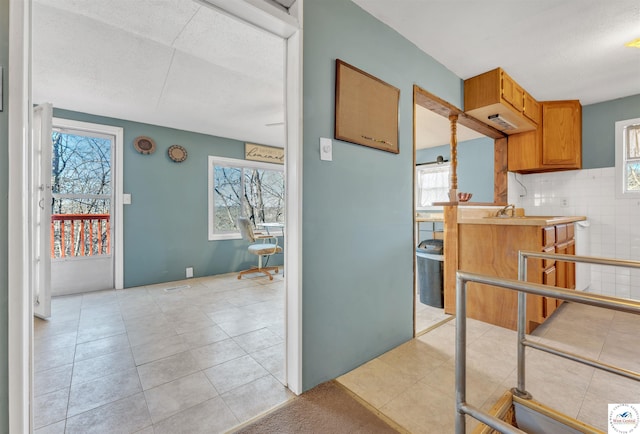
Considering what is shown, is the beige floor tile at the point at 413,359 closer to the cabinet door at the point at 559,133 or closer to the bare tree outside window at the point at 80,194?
the cabinet door at the point at 559,133

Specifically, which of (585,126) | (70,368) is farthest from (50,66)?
(585,126)

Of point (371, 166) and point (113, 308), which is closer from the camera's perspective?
point (371, 166)

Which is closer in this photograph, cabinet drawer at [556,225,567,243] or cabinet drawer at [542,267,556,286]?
cabinet drawer at [542,267,556,286]

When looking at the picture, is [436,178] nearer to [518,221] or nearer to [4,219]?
[518,221]

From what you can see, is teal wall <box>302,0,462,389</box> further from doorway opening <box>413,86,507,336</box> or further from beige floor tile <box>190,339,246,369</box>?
beige floor tile <box>190,339,246,369</box>

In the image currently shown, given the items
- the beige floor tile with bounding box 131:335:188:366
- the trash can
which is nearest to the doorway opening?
the trash can

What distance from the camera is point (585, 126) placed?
3396 mm

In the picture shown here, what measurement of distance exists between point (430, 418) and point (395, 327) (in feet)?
2.39

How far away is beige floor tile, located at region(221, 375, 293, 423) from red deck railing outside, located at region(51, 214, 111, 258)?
328 centimetres

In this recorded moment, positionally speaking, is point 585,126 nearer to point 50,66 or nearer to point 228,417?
point 228,417

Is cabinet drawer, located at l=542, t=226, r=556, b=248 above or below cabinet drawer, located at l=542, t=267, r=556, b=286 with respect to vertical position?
above

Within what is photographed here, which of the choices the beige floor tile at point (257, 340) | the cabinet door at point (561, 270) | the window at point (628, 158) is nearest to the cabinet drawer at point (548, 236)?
the cabinet door at point (561, 270)

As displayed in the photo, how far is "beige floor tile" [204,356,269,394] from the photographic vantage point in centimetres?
157

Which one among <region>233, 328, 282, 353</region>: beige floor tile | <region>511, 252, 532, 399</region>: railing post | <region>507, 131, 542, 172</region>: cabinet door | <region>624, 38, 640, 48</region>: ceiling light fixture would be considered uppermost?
<region>624, 38, 640, 48</region>: ceiling light fixture
